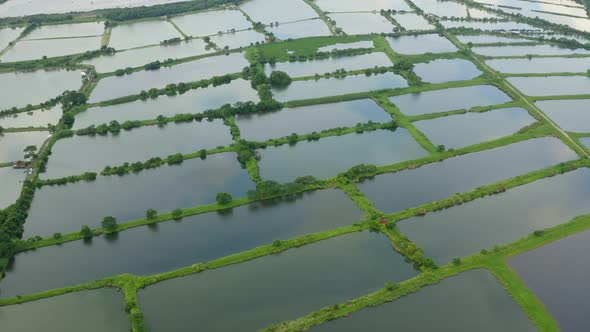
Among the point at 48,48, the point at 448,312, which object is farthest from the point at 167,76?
the point at 448,312

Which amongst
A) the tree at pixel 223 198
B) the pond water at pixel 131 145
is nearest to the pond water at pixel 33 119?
the pond water at pixel 131 145

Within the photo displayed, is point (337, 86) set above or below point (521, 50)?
below

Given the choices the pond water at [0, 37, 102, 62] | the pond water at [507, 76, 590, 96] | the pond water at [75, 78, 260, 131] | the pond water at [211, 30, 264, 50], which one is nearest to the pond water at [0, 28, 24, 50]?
the pond water at [0, 37, 102, 62]

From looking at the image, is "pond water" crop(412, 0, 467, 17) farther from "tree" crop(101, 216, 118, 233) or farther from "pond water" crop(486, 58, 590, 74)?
"tree" crop(101, 216, 118, 233)

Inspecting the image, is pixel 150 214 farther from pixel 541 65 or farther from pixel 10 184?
pixel 541 65

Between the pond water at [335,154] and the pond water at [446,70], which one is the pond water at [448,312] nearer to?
the pond water at [335,154]

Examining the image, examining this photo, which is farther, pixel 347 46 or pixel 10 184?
pixel 347 46

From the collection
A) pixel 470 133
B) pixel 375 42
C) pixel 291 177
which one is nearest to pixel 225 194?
pixel 291 177
